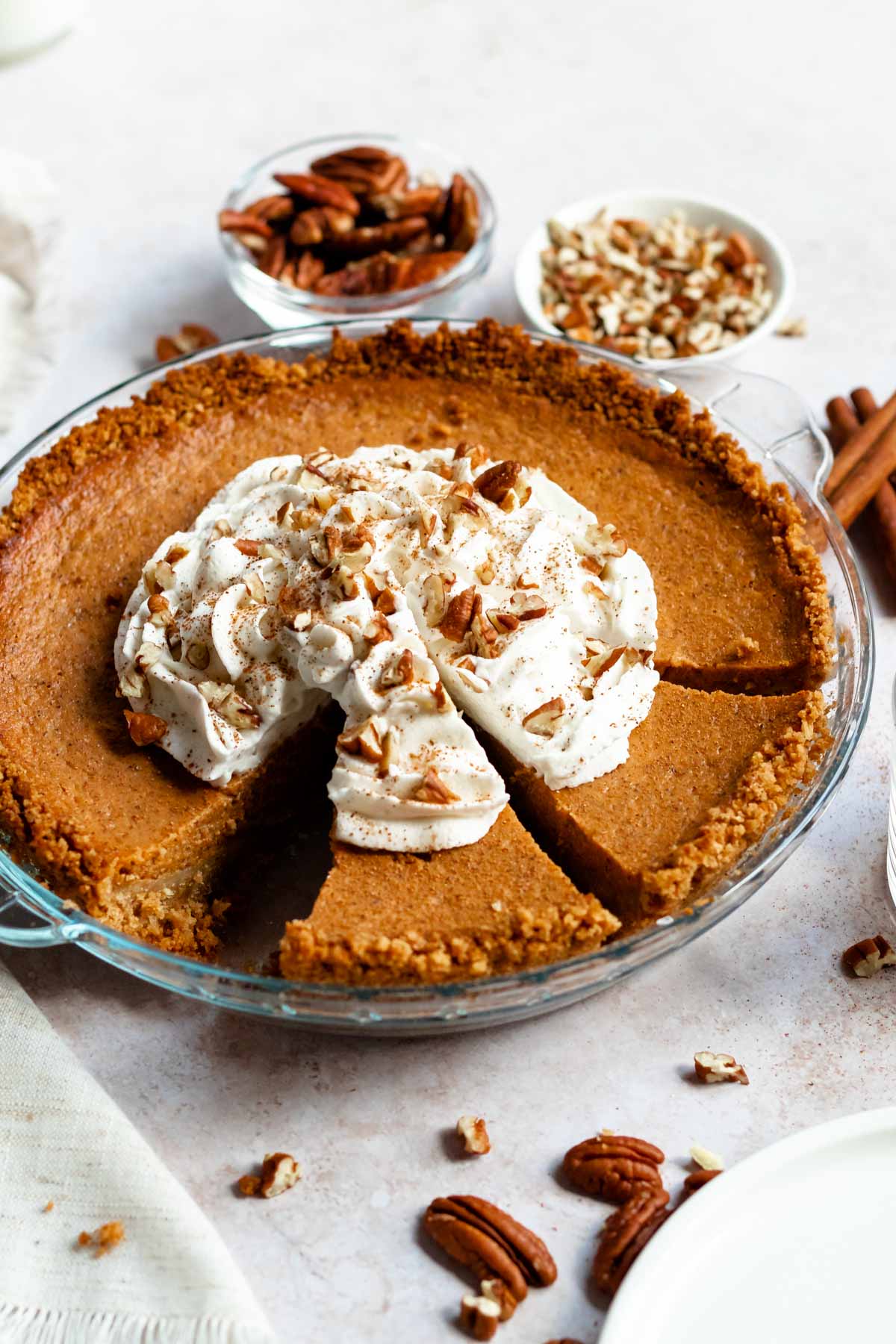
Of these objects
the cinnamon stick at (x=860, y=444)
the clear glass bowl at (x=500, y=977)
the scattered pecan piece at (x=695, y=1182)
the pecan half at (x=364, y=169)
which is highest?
the pecan half at (x=364, y=169)

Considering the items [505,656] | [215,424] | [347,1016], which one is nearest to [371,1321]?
[347,1016]

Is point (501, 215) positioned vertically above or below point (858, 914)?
above

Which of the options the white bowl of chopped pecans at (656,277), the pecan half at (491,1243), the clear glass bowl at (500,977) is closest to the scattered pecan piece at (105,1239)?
the clear glass bowl at (500,977)

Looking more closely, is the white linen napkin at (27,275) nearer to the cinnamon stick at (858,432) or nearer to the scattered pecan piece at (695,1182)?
the cinnamon stick at (858,432)

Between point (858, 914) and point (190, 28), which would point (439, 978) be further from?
point (190, 28)

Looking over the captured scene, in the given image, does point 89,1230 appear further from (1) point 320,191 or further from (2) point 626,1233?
(1) point 320,191

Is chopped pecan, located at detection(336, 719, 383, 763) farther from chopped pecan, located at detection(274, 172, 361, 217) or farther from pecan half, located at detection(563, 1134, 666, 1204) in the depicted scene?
chopped pecan, located at detection(274, 172, 361, 217)
